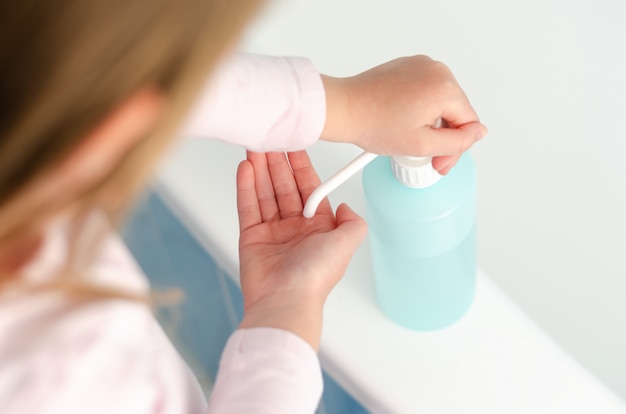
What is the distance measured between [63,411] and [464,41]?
66cm

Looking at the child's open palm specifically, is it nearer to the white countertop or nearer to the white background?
the white countertop

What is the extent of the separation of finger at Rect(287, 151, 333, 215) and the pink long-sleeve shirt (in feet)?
0.10

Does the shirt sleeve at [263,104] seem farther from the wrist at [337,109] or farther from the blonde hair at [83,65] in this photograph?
the blonde hair at [83,65]

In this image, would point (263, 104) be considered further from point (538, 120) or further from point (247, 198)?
point (538, 120)

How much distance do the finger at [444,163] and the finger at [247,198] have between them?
0.14m

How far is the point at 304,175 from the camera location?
59 centimetres

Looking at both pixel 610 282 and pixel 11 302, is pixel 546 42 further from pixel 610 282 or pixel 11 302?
pixel 11 302

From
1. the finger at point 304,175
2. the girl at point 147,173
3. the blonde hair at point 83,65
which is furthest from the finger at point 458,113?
the blonde hair at point 83,65

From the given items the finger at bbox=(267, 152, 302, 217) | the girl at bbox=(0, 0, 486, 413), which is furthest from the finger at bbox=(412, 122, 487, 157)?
the finger at bbox=(267, 152, 302, 217)

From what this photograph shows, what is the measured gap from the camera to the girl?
278 millimetres

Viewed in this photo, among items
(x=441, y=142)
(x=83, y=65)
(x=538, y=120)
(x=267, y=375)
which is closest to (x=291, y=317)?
(x=267, y=375)

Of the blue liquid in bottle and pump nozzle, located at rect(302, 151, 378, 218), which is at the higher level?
pump nozzle, located at rect(302, 151, 378, 218)

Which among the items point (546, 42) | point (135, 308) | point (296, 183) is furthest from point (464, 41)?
point (135, 308)

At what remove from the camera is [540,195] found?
86 centimetres
